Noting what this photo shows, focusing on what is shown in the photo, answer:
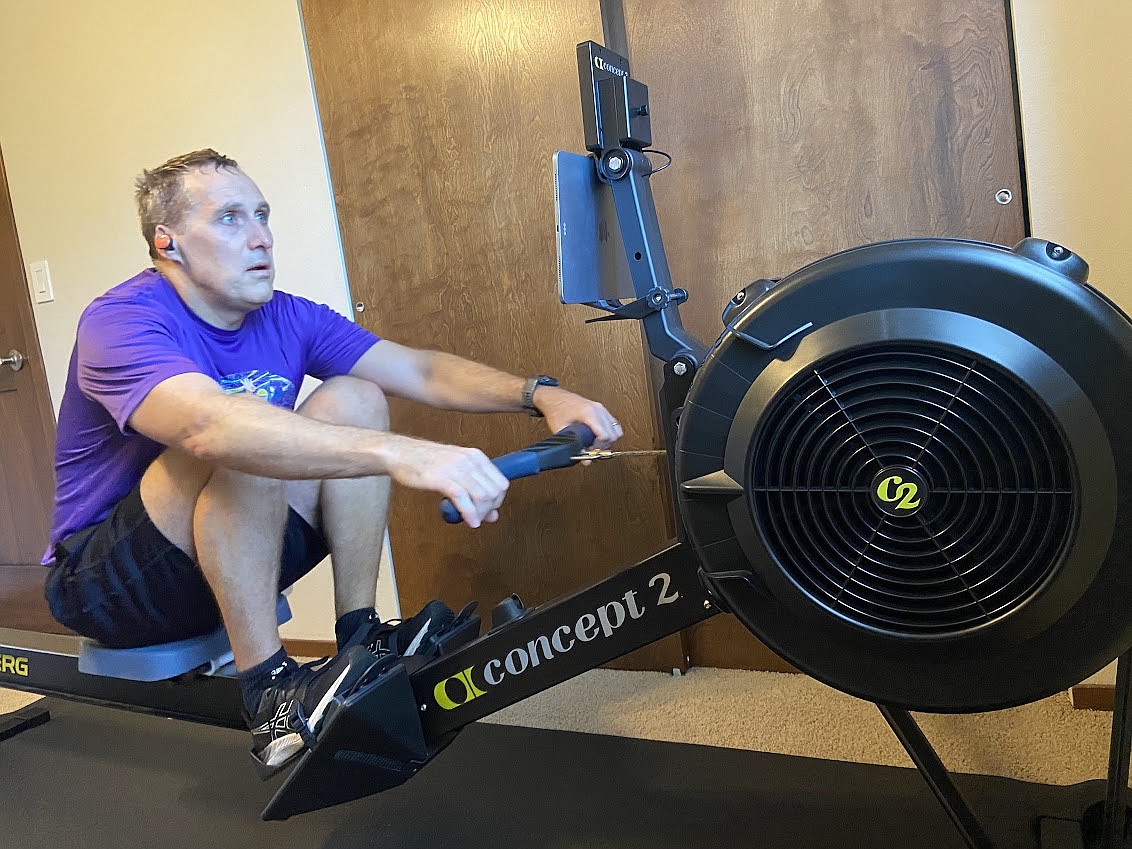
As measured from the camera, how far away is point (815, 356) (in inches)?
40.5

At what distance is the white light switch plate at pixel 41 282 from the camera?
9.72 feet

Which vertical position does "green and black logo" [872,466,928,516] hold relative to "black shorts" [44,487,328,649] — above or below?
above

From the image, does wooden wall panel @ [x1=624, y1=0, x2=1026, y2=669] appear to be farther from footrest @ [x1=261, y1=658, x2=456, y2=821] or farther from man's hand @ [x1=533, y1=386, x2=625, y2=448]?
footrest @ [x1=261, y1=658, x2=456, y2=821]

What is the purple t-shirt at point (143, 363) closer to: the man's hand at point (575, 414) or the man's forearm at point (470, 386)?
the man's forearm at point (470, 386)

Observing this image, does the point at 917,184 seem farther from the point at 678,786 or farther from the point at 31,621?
the point at 31,621

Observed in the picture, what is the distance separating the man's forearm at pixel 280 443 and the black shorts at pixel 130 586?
31 centimetres

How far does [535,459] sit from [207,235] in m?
0.94

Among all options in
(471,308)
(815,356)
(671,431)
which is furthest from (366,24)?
(815,356)

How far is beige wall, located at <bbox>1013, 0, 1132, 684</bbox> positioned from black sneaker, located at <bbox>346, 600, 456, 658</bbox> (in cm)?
136

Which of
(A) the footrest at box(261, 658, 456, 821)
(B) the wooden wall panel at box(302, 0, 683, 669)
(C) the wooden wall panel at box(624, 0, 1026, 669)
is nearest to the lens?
(A) the footrest at box(261, 658, 456, 821)

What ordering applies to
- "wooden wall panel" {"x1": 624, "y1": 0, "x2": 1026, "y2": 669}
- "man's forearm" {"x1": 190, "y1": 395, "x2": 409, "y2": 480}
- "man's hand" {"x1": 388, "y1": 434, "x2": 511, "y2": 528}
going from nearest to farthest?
"man's hand" {"x1": 388, "y1": 434, "x2": 511, "y2": 528} → "man's forearm" {"x1": 190, "y1": 395, "x2": 409, "y2": 480} → "wooden wall panel" {"x1": 624, "y1": 0, "x2": 1026, "y2": 669}

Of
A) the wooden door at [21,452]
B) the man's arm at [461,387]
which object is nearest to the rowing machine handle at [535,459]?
the man's arm at [461,387]

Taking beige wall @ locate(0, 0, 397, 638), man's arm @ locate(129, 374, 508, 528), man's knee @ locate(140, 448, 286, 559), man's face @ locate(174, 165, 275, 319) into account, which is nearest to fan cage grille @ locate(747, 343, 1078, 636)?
man's arm @ locate(129, 374, 508, 528)

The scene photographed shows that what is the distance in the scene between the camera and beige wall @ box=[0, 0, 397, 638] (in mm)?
2381
